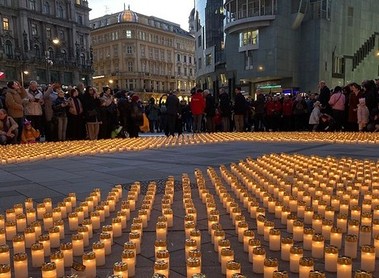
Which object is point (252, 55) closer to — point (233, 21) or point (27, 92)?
point (233, 21)

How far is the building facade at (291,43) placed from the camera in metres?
34.7

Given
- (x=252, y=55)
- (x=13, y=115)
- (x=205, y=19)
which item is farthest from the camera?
(x=205, y=19)

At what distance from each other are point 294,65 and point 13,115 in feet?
99.6

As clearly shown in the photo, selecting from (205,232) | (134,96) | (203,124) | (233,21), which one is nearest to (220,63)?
(233,21)

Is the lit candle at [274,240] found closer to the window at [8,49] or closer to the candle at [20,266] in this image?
the candle at [20,266]

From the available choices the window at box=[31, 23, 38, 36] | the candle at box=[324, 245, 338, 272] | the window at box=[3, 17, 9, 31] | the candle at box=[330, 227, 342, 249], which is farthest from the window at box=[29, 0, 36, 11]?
the candle at box=[324, 245, 338, 272]

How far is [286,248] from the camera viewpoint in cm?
272

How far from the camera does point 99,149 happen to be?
9.04 metres

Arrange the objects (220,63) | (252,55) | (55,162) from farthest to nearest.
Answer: (220,63) < (252,55) < (55,162)

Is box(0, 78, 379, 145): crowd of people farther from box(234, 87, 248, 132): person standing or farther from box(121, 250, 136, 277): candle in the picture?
box(121, 250, 136, 277): candle

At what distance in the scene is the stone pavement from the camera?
290 centimetres

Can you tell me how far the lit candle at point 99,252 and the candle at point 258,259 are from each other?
1076mm

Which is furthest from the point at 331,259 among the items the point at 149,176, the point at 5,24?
the point at 5,24

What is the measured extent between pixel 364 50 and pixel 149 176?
41.0 meters
